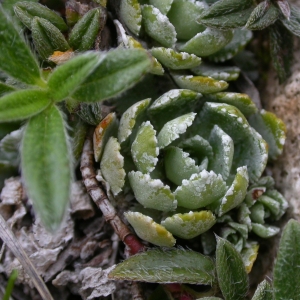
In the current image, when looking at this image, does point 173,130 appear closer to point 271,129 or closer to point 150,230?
point 150,230

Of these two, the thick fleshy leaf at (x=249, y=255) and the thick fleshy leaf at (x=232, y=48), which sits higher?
the thick fleshy leaf at (x=232, y=48)

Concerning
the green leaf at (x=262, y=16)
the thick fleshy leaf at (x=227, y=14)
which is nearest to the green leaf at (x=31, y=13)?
the thick fleshy leaf at (x=227, y=14)

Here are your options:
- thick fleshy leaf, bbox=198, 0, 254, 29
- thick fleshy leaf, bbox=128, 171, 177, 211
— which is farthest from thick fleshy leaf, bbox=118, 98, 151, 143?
thick fleshy leaf, bbox=198, 0, 254, 29

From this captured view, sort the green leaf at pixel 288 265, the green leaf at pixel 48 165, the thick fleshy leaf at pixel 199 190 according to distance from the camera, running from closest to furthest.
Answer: the green leaf at pixel 48 165 < the green leaf at pixel 288 265 < the thick fleshy leaf at pixel 199 190

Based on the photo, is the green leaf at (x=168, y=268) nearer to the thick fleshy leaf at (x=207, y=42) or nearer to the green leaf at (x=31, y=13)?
the thick fleshy leaf at (x=207, y=42)

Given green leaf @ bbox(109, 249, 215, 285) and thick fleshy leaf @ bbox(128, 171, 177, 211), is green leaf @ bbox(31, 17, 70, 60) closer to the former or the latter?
thick fleshy leaf @ bbox(128, 171, 177, 211)

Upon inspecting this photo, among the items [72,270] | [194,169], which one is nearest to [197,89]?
[194,169]
